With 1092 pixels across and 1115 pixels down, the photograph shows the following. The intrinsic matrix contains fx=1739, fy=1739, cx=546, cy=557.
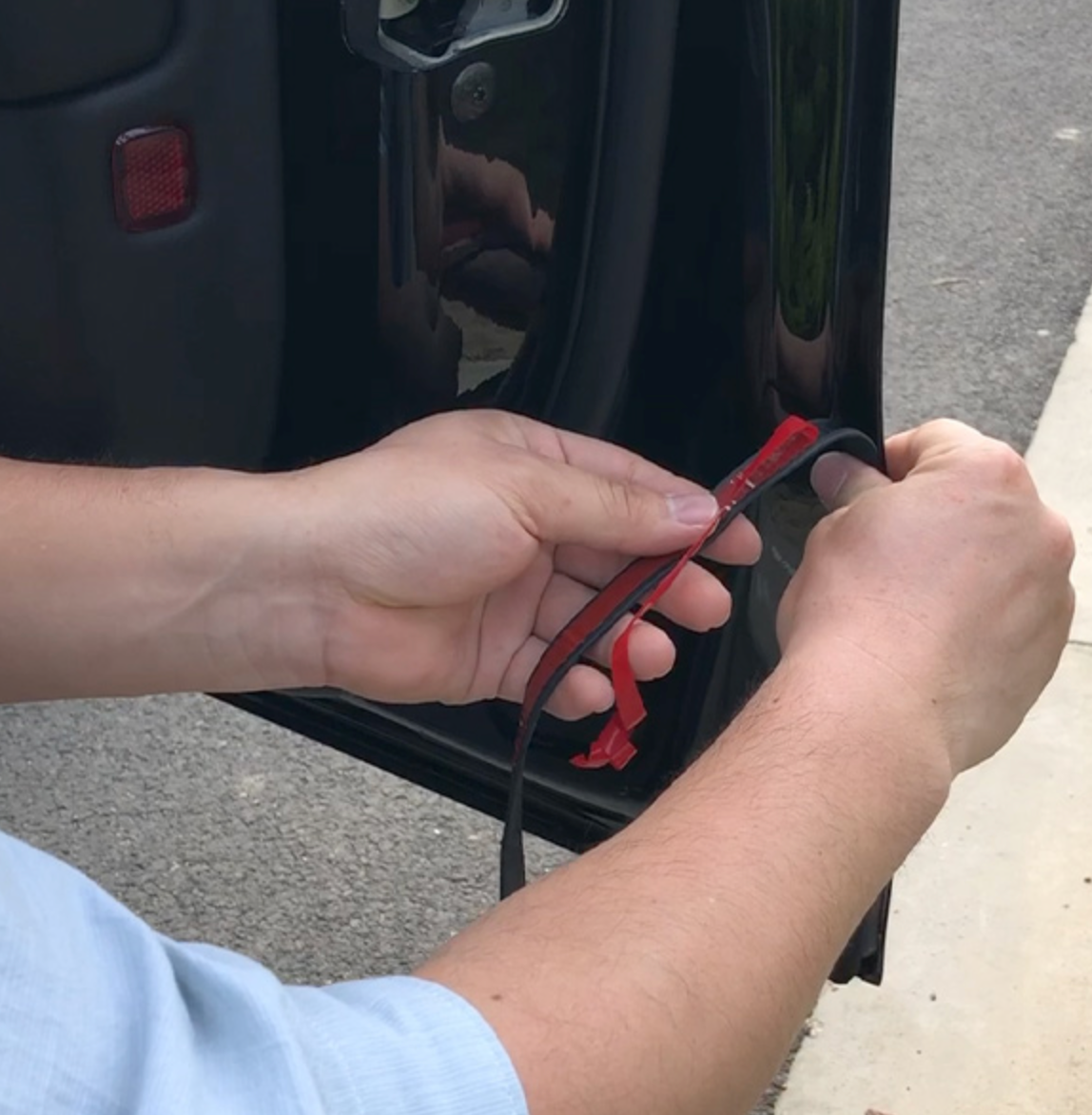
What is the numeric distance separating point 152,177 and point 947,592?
1.81ft

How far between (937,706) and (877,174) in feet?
1.16

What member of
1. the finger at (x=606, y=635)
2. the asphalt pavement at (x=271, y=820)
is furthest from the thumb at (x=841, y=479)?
the asphalt pavement at (x=271, y=820)

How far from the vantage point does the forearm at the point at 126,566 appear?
112 cm

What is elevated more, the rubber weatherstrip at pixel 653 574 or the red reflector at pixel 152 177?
the red reflector at pixel 152 177

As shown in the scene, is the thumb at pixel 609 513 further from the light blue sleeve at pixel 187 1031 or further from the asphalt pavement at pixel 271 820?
the asphalt pavement at pixel 271 820

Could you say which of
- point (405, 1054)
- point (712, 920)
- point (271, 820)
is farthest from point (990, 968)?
point (405, 1054)

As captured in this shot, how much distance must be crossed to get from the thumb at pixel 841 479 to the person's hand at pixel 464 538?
56mm

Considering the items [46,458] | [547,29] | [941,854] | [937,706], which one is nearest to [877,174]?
[547,29]

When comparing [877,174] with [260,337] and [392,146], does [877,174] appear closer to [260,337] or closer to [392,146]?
[392,146]

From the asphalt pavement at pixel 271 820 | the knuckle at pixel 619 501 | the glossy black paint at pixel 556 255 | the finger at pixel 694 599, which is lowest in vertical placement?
the asphalt pavement at pixel 271 820

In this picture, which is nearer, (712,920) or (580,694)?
(712,920)

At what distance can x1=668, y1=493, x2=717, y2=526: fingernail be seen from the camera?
3.69 ft

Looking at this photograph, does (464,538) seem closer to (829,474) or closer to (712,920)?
(829,474)

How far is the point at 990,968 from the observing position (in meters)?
1.91
